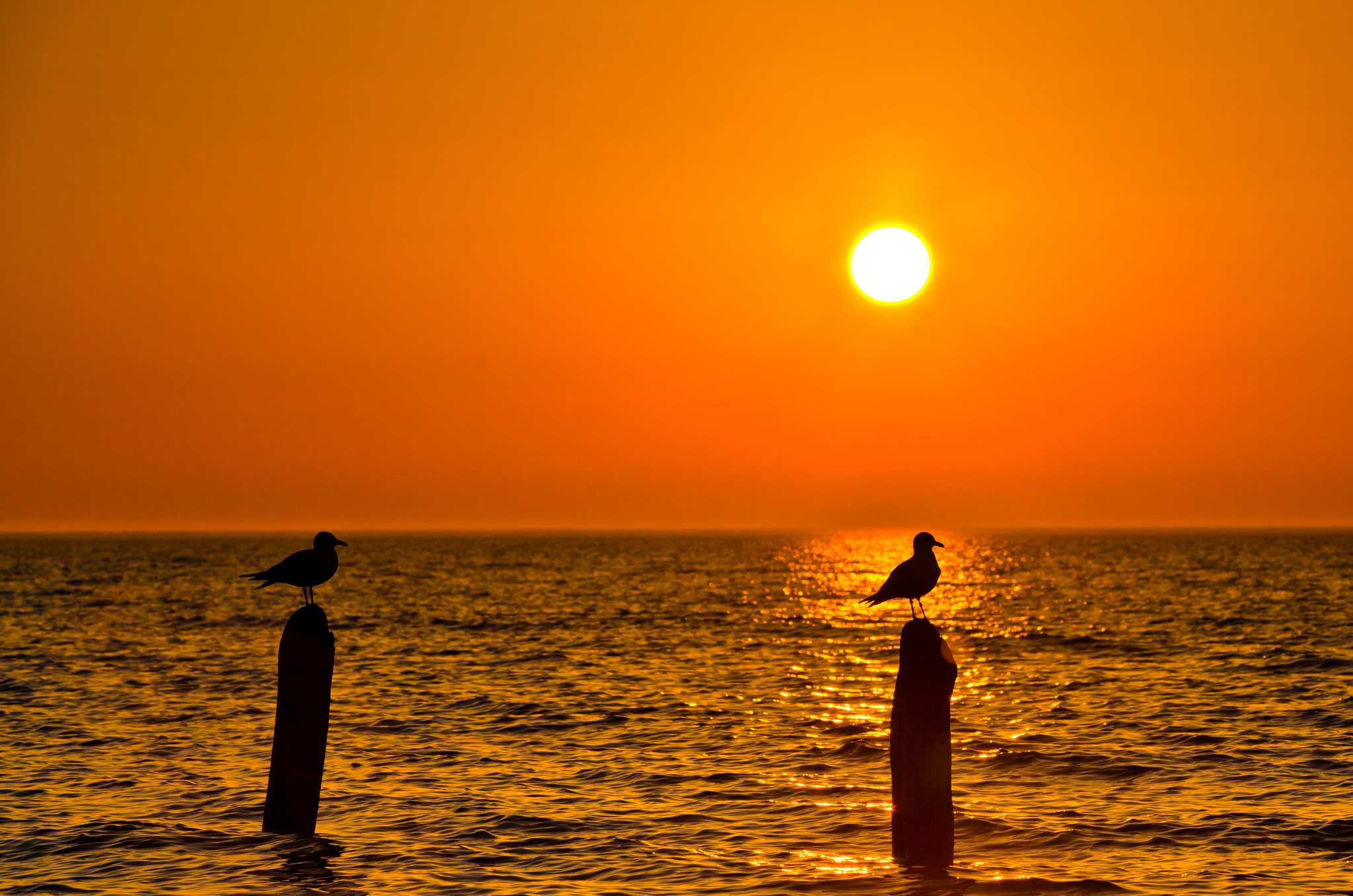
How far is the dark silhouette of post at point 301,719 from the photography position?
1406 cm

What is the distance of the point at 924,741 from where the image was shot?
12523mm

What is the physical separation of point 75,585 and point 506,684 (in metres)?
66.8

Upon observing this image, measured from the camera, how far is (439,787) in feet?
60.6

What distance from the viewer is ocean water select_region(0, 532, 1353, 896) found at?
46.4 feet

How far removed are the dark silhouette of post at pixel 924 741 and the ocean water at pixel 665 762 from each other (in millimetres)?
698

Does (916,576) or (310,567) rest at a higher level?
(916,576)

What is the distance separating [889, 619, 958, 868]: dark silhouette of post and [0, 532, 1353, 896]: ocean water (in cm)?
70

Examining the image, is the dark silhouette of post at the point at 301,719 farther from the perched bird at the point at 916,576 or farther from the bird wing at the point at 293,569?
the perched bird at the point at 916,576

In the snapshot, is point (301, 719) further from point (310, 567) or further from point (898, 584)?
point (898, 584)

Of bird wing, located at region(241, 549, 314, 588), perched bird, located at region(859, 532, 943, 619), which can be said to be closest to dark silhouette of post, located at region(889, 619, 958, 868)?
perched bird, located at region(859, 532, 943, 619)

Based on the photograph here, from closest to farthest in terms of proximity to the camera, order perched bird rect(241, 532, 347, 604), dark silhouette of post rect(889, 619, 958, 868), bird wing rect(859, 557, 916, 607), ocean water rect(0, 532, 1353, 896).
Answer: dark silhouette of post rect(889, 619, 958, 868)
bird wing rect(859, 557, 916, 607)
ocean water rect(0, 532, 1353, 896)
perched bird rect(241, 532, 347, 604)

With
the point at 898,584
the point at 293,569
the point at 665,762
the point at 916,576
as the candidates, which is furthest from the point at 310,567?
the point at 665,762

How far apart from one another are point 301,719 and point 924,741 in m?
6.79

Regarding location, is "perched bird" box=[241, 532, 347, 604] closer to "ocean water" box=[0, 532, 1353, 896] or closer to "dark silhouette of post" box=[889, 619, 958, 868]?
"ocean water" box=[0, 532, 1353, 896]
